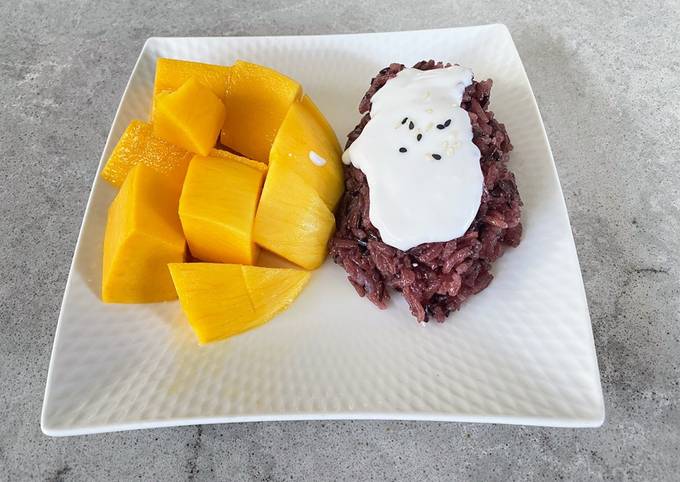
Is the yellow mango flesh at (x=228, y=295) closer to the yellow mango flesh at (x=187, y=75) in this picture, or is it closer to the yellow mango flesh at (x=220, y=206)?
the yellow mango flesh at (x=220, y=206)

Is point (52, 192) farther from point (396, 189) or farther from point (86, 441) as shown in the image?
point (396, 189)

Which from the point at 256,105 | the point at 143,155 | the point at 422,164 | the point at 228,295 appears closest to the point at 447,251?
the point at 422,164

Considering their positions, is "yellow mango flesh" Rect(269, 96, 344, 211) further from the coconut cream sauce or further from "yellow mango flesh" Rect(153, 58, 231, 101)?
"yellow mango flesh" Rect(153, 58, 231, 101)

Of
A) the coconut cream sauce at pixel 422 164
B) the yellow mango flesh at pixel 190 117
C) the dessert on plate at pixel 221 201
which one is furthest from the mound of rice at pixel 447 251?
the yellow mango flesh at pixel 190 117

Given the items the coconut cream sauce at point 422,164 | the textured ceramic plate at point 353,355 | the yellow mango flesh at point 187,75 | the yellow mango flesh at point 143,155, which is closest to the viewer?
the textured ceramic plate at point 353,355

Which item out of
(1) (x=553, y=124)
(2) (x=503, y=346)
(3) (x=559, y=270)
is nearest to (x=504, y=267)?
(3) (x=559, y=270)

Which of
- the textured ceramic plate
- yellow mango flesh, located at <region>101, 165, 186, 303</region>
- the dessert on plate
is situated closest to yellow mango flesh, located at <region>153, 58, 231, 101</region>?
the dessert on plate

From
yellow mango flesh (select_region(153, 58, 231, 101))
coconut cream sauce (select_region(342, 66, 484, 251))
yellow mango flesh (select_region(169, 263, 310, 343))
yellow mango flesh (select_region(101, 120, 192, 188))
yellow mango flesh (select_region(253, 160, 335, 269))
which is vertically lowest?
yellow mango flesh (select_region(169, 263, 310, 343))
